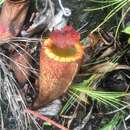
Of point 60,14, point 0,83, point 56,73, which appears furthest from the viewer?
point 60,14

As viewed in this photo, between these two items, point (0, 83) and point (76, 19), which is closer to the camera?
point (0, 83)

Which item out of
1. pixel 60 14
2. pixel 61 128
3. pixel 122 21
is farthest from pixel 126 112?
pixel 60 14

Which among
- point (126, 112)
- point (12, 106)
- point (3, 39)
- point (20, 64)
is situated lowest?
point (126, 112)

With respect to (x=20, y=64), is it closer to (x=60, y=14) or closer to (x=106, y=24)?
(x=60, y=14)

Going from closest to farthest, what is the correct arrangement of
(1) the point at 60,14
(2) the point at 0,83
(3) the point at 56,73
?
1. (3) the point at 56,73
2. (2) the point at 0,83
3. (1) the point at 60,14

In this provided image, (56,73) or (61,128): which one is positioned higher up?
(56,73)

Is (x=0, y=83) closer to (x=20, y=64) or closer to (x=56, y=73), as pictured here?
(x=20, y=64)
